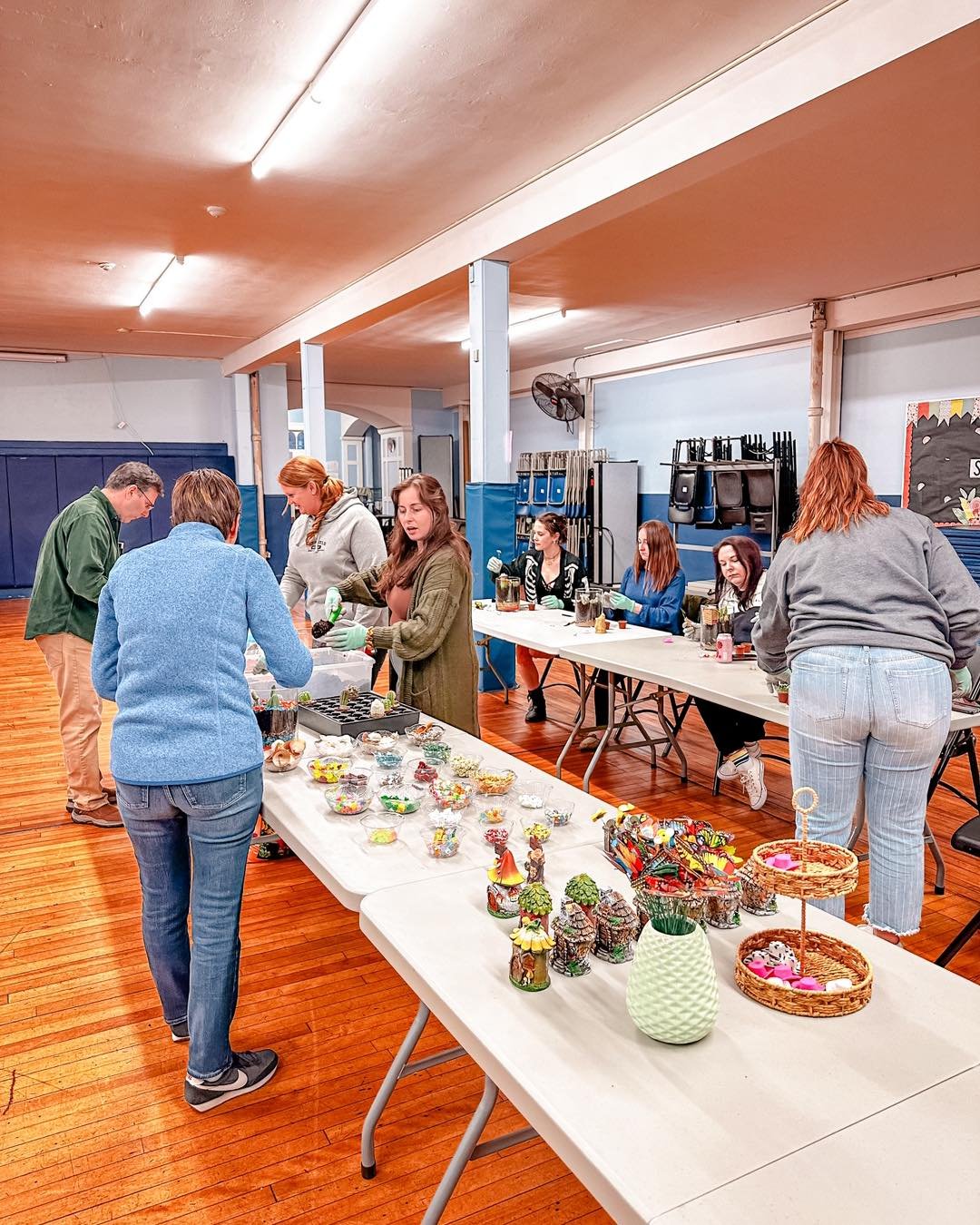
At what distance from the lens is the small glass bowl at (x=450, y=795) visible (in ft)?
7.36

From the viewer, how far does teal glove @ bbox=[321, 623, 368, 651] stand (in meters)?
3.12

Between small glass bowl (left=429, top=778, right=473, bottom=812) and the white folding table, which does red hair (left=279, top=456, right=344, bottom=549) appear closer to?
small glass bowl (left=429, top=778, right=473, bottom=812)

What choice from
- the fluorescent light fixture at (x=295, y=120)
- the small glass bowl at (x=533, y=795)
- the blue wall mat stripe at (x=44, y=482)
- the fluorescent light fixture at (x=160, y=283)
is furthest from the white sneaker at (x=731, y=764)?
the blue wall mat stripe at (x=44, y=482)

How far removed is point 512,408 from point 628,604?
9602 millimetres

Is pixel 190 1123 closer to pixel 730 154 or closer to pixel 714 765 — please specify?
pixel 714 765

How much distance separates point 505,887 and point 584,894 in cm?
18

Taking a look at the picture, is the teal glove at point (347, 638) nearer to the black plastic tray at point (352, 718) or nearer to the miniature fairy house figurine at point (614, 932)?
the black plastic tray at point (352, 718)

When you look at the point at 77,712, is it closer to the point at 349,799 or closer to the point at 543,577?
the point at 349,799

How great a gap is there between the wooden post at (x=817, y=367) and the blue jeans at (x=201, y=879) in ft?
25.5

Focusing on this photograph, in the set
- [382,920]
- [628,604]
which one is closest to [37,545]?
[628,604]

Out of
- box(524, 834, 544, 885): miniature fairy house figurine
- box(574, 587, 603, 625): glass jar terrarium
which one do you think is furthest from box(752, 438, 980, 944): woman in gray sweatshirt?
box(574, 587, 603, 625): glass jar terrarium

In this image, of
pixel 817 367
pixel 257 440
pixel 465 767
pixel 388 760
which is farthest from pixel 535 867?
pixel 257 440

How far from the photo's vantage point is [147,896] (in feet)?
7.43

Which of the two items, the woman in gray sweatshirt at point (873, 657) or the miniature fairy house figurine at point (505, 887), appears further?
the woman in gray sweatshirt at point (873, 657)
